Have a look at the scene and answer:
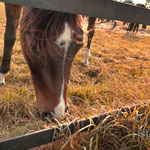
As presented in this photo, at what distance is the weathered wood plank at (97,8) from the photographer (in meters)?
0.77

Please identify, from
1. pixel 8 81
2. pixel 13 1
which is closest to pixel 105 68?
pixel 8 81

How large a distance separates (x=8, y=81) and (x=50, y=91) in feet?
5.49

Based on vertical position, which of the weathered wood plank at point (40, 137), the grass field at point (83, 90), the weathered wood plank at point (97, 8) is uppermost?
the weathered wood plank at point (97, 8)

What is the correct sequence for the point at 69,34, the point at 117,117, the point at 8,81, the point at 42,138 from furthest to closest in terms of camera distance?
the point at 8,81, the point at 117,117, the point at 69,34, the point at 42,138

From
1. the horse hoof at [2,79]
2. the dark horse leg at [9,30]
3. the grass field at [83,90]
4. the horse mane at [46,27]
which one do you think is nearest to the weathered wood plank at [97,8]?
the horse mane at [46,27]

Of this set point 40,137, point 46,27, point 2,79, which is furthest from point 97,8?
point 2,79

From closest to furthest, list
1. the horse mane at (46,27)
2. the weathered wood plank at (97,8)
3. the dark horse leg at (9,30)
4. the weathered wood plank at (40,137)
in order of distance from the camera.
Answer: the weathered wood plank at (97,8) < the weathered wood plank at (40,137) < the horse mane at (46,27) < the dark horse leg at (9,30)

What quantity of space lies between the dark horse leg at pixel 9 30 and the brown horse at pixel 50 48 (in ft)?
3.66

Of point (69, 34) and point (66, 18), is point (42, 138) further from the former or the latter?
point (66, 18)

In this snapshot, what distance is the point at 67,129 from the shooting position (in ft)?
3.85

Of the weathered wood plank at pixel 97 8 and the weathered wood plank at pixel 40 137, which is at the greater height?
the weathered wood plank at pixel 97 8

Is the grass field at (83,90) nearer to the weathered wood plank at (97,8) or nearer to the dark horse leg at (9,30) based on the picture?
the dark horse leg at (9,30)

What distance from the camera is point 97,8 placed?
92 centimetres

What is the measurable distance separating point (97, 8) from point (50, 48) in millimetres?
512
